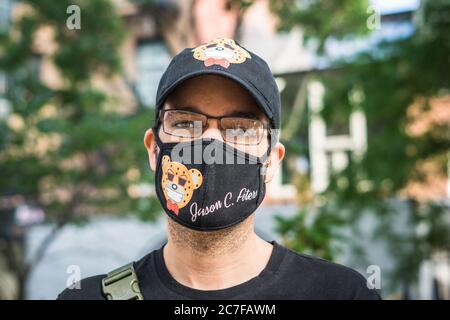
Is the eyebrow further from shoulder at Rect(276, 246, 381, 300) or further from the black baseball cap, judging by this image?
shoulder at Rect(276, 246, 381, 300)

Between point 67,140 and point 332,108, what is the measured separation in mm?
3635

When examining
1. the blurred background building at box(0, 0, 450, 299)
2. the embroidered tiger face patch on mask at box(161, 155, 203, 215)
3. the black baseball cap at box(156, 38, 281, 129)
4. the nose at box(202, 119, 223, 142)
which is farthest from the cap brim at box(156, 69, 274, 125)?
the blurred background building at box(0, 0, 450, 299)

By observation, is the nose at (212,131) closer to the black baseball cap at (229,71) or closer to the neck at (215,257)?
the black baseball cap at (229,71)

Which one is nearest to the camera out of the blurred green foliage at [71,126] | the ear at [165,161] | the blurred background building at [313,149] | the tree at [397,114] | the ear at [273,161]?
the ear at [165,161]

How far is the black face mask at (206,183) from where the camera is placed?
2.14m

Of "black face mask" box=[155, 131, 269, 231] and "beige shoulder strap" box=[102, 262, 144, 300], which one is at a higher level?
"black face mask" box=[155, 131, 269, 231]

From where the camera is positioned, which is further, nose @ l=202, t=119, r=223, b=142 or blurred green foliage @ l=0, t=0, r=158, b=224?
blurred green foliage @ l=0, t=0, r=158, b=224

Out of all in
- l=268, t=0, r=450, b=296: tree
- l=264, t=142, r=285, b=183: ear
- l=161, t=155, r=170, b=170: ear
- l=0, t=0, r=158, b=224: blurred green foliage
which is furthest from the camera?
l=0, t=0, r=158, b=224: blurred green foliage

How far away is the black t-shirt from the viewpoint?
82.3 inches


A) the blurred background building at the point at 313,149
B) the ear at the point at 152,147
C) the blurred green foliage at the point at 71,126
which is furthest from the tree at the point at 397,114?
the ear at the point at 152,147

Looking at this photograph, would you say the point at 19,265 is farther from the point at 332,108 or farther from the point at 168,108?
the point at 168,108

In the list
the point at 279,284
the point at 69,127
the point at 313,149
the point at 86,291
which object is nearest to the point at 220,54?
the point at 279,284

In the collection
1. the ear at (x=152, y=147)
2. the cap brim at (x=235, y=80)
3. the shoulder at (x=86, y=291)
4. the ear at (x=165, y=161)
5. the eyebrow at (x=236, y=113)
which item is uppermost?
the cap brim at (x=235, y=80)

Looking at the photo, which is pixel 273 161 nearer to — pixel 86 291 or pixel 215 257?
pixel 215 257
